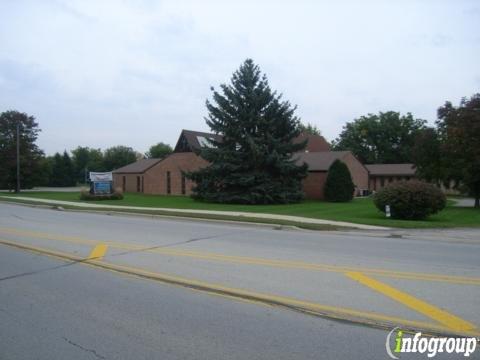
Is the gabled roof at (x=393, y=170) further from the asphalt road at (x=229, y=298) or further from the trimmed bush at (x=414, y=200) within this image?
the asphalt road at (x=229, y=298)

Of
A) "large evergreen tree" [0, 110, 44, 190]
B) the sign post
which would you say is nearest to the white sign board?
the sign post

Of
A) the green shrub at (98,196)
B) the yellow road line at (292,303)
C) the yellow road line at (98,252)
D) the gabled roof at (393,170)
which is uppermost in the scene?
the gabled roof at (393,170)

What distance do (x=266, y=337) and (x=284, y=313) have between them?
0.90 m

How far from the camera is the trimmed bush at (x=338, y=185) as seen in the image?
3688 cm

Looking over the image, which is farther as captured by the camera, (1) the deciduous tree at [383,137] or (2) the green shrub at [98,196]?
(1) the deciduous tree at [383,137]

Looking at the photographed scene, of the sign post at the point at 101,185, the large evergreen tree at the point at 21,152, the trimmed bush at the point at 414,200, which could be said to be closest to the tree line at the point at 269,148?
the sign post at the point at 101,185

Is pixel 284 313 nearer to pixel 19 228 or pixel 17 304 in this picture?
→ pixel 17 304

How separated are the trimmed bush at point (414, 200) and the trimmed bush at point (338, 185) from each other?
54.2 ft

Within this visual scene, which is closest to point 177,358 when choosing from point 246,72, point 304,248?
point 304,248

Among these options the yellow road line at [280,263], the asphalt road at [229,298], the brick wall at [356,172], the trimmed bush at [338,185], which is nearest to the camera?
the asphalt road at [229,298]

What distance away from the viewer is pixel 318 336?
5.00m

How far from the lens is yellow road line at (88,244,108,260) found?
Result: 10111mm

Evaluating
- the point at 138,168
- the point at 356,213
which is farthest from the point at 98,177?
the point at 356,213

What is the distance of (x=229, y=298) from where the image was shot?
659cm
